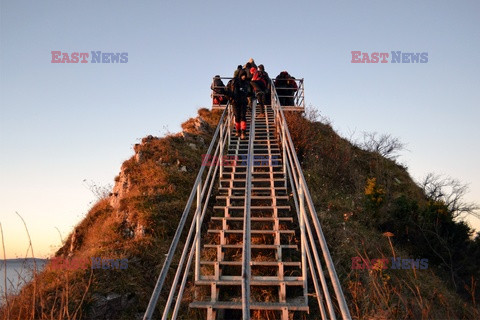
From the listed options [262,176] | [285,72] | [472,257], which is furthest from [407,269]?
[285,72]

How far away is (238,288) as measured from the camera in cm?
562

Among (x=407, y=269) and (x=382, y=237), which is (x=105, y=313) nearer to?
(x=407, y=269)

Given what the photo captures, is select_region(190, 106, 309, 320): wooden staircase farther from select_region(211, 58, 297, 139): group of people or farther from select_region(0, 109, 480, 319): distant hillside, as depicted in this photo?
select_region(211, 58, 297, 139): group of people

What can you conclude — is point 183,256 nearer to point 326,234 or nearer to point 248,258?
point 248,258

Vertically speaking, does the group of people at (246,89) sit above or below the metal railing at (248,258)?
above

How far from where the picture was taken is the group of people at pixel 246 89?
9.60 metres

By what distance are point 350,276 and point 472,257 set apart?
6.50 m

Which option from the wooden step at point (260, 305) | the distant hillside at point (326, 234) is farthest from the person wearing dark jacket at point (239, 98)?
the wooden step at point (260, 305)

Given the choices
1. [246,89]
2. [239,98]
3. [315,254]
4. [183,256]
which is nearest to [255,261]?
[183,256]

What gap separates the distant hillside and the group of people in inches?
62.1

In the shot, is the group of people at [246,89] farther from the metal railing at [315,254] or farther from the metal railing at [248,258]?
the metal railing at [315,254]

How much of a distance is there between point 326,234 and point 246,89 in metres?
4.63

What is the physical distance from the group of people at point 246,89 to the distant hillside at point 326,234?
1577 mm

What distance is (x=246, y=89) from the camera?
32.7ft
